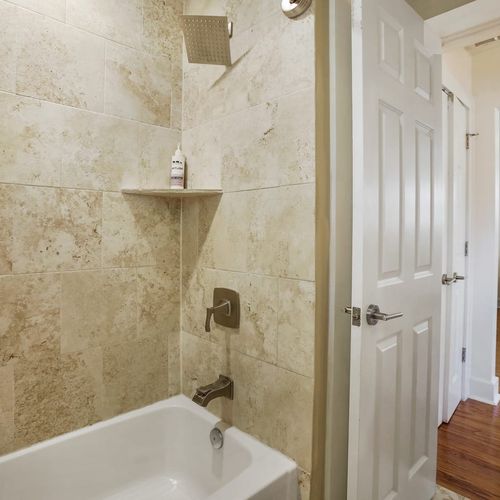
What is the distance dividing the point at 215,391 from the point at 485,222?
2.41 m

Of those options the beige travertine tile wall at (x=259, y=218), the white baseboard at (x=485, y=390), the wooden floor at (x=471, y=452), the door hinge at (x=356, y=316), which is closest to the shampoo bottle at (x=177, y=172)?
the beige travertine tile wall at (x=259, y=218)

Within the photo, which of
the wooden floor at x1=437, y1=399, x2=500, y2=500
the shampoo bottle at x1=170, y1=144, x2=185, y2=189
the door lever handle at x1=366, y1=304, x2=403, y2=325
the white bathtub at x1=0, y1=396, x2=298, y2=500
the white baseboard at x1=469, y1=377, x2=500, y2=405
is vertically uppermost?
the shampoo bottle at x1=170, y1=144, x2=185, y2=189

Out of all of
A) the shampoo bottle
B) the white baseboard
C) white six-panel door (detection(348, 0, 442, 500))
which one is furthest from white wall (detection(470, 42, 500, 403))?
the shampoo bottle

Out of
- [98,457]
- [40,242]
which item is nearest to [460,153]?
[40,242]

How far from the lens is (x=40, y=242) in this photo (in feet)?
4.18

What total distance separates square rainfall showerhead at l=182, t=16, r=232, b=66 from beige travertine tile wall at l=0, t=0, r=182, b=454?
29 centimetres

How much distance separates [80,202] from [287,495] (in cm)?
134

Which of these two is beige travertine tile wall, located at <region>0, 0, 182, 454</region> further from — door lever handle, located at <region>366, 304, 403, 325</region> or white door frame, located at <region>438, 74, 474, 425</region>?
white door frame, located at <region>438, 74, 474, 425</region>

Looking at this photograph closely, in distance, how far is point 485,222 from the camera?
8.42 ft

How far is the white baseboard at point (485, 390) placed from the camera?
8.33 ft

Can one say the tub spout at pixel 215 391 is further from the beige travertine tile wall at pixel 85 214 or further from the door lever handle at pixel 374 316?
the door lever handle at pixel 374 316

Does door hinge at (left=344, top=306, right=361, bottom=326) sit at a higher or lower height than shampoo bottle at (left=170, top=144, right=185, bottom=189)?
lower

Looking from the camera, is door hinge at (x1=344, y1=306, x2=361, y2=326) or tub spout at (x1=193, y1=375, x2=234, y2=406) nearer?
door hinge at (x1=344, y1=306, x2=361, y2=326)

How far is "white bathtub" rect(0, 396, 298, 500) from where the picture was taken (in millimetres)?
1165
